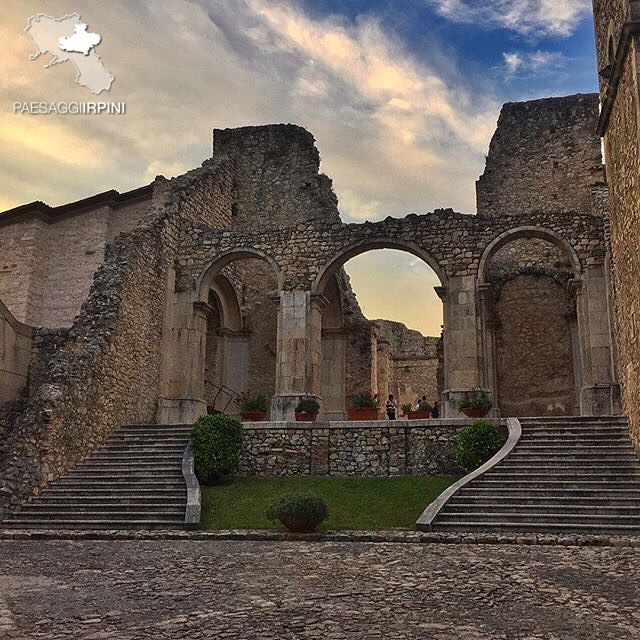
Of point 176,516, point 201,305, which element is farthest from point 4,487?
point 201,305

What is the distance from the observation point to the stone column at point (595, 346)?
16344 millimetres

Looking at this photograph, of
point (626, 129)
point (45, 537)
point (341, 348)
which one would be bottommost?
point (45, 537)

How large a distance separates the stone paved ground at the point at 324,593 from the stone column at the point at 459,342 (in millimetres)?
8411

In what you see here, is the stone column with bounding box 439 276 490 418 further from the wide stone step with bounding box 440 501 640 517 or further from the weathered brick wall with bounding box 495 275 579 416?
the wide stone step with bounding box 440 501 640 517

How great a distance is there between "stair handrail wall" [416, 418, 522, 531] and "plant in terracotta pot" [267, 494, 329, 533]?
1507mm

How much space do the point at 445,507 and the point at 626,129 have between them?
284 inches

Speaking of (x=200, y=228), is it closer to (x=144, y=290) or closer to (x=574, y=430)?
(x=144, y=290)

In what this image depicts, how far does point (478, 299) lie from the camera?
1812 centimetres

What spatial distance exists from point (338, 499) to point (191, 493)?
2.62m

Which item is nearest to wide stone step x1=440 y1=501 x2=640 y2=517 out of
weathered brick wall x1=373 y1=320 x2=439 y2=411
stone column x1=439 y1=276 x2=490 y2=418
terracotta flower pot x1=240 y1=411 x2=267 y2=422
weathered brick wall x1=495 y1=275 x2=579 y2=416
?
stone column x1=439 y1=276 x2=490 y2=418

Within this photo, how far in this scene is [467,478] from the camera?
39.6 ft

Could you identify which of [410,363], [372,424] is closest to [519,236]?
[372,424]

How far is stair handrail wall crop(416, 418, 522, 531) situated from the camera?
10637mm

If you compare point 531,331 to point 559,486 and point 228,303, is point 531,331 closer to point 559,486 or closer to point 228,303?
point 228,303
